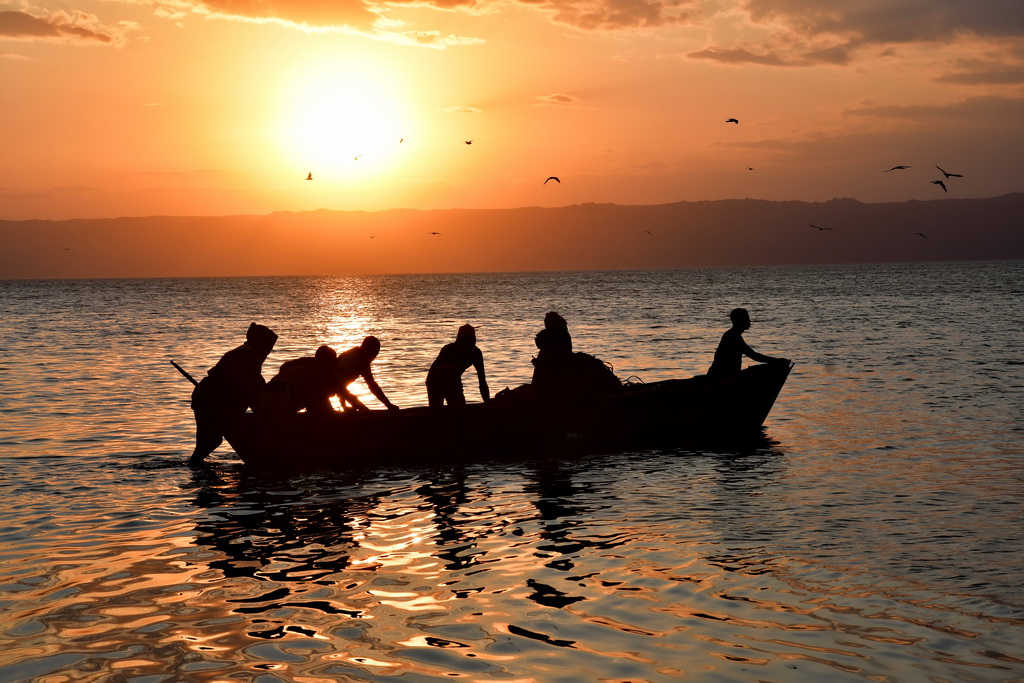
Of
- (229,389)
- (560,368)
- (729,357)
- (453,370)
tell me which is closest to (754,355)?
(729,357)

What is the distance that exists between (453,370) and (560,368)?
174 cm

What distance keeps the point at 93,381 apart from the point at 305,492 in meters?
17.2

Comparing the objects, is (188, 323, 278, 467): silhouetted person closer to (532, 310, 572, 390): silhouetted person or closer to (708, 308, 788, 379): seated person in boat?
(532, 310, 572, 390): silhouetted person

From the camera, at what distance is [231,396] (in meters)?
13.4

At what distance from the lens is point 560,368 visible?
1460 centimetres

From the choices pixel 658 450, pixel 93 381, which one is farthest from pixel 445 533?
pixel 93 381

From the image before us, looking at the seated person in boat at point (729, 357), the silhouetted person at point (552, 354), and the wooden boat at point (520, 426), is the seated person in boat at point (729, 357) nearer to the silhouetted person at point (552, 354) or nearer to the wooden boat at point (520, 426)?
the wooden boat at point (520, 426)

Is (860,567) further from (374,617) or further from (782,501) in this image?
(374,617)

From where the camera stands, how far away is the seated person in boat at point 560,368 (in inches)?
563

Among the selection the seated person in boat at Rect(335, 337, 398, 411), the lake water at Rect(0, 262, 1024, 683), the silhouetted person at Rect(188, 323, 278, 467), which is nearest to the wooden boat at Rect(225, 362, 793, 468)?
the silhouetted person at Rect(188, 323, 278, 467)

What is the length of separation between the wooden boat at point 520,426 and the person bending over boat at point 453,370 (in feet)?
0.84

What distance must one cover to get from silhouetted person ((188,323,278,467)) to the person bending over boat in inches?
103

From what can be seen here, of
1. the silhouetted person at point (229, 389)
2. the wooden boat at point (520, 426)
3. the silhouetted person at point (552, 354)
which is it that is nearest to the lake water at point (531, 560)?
the wooden boat at point (520, 426)

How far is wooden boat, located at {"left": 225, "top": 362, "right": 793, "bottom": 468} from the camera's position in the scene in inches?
537
